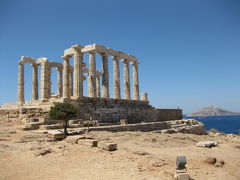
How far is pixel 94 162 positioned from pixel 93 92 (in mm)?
18516

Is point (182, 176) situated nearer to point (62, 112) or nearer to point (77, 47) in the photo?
point (62, 112)

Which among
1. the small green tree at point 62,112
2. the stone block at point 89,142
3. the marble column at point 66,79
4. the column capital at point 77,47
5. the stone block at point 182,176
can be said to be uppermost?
the column capital at point 77,47

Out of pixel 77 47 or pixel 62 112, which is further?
pixel 77 47

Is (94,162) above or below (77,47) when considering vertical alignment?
below

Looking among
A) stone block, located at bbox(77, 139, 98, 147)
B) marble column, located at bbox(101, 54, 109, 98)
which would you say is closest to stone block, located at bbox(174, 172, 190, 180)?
stone block, located at bbox(77, 139, 98, 147)

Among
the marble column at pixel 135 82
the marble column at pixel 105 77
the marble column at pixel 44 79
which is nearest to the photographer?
the marble column at pixel 105 77

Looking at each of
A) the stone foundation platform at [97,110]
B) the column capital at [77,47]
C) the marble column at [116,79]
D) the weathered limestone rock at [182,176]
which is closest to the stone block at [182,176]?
the weathered limestone rock at [182,176]

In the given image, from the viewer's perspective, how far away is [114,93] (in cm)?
3219

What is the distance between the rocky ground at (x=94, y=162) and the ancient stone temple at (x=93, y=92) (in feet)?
30.5

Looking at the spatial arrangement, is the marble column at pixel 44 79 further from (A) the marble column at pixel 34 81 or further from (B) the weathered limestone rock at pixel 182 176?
(B) the weathered limestone rock at pixel 182 176

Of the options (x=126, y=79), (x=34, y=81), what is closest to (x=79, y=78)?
(x=126, y=79)

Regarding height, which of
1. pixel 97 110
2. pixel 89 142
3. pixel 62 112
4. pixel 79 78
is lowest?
pixel 89 142

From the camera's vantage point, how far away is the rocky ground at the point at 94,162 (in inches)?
387

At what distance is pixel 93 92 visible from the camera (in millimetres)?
29562
